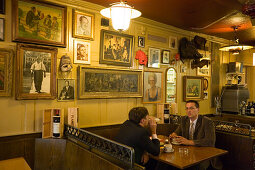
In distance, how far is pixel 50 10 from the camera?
10.6 ft

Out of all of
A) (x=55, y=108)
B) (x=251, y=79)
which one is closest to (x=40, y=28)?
(x=55, y=108)

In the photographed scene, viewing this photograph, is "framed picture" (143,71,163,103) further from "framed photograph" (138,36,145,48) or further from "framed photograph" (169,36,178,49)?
"framed photograph" (169,36,178,49)

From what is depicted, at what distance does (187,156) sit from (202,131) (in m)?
0.73

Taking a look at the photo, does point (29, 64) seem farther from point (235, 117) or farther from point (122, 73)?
point (235, 117)

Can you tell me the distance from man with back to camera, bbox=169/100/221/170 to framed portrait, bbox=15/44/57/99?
2041 millimetres

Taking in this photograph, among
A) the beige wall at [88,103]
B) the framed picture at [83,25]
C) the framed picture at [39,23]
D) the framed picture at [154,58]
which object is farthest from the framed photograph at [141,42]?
the framed picture at [39,23]

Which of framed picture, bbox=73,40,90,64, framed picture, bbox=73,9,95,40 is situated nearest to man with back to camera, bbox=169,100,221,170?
framed picture, bbox=73,40,90,64

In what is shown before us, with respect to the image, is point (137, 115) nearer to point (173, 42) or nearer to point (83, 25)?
point (83, 25)

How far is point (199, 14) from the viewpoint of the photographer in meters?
4.19

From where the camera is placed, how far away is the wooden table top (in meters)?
2.27

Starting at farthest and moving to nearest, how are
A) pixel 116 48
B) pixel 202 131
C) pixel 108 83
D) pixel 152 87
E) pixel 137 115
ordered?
pixel 152 87
pixel 116 48
pixel 108 83
pixel 202 131
pixel 137 115

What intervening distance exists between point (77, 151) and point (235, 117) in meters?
4.17

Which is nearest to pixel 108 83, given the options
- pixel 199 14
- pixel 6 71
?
pixel 6 71

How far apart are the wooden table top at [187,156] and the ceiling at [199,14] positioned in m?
2.33
